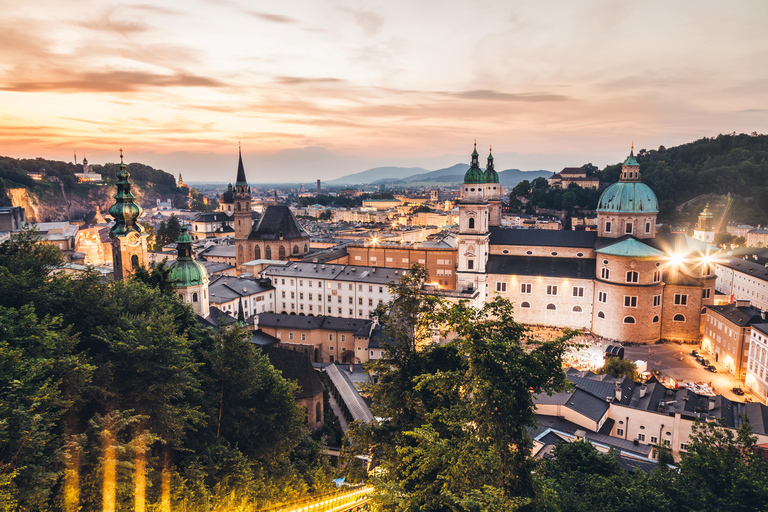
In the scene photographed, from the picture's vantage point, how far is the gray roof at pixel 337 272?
175ft

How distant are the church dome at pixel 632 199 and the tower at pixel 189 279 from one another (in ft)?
144

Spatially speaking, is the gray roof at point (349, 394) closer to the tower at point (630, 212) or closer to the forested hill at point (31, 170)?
the tower at point (630, 212)

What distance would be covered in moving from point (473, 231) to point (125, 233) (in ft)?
112

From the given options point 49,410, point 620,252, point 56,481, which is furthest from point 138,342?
point 620,252

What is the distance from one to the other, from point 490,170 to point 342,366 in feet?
131

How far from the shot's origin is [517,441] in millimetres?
13305

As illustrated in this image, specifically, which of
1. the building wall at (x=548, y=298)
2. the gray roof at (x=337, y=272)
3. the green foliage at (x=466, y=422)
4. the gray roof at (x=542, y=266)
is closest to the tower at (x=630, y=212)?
the gray roof at (x=542, y=266)

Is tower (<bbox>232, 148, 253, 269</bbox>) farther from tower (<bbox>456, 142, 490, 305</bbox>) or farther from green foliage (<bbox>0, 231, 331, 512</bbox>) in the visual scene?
green foliage (<bbox>0, 231, 331, 512</bbox>)

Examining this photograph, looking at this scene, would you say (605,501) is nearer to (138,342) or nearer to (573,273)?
(138,342)

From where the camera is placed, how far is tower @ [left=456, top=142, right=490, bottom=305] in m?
54.1

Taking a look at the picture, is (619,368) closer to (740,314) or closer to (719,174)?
(740,314)

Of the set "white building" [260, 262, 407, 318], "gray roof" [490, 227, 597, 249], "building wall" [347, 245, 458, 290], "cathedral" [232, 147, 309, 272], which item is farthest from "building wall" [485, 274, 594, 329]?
"cathedral" [232, 147, 309, 272]

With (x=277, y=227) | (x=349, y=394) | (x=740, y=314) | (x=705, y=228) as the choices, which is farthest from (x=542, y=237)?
(x=705, y=228)

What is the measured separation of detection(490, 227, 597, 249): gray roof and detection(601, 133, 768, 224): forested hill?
216ft
